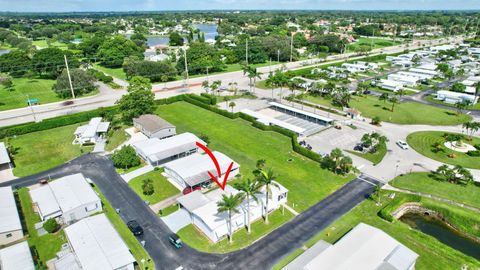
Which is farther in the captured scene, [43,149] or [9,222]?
[43,149]

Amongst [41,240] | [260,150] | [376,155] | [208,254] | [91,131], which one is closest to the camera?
[208,254]

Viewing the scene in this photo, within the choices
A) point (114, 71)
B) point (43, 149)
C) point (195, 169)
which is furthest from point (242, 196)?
point (114, 71)

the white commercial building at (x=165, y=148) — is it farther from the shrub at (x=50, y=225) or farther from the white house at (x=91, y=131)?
the shrub at (x=50, y=225)

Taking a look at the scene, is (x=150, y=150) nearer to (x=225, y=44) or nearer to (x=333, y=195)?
(x=333, y=195)

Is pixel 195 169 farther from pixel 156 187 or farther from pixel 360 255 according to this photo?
pixel 360 255

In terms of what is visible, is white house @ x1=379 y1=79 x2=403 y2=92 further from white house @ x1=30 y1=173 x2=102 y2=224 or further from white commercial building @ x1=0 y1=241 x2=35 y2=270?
white commercial building @ x1=0 y1=241 x2=35 y2=270

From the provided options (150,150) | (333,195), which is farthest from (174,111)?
(333,195)
